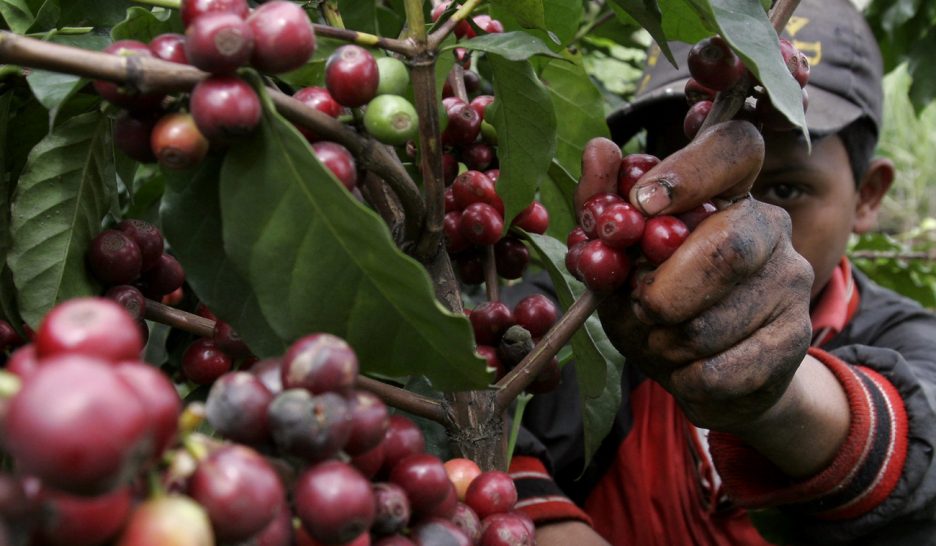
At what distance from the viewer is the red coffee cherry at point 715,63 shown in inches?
28.6

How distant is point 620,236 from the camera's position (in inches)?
29.5

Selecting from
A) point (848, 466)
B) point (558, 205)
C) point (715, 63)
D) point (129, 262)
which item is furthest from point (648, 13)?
point (848, 466)

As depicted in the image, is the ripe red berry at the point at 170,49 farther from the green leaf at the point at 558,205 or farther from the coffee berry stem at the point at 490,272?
the green leaf at the point at 558,205

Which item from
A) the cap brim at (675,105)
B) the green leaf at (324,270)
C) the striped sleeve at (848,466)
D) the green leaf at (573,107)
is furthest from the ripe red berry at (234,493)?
the cap brim at (675,105)

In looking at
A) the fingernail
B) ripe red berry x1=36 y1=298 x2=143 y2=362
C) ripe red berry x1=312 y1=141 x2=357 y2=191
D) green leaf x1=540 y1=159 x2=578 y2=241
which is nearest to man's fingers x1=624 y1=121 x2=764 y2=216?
the fingernail

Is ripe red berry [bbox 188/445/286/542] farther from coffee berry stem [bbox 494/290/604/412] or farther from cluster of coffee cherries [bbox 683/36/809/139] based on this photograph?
cluster of coffee cherries [bbox 683/36/809/139]

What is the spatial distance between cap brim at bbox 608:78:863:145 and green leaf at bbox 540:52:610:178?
618mm

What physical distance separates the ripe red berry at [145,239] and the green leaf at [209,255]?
0.11 m

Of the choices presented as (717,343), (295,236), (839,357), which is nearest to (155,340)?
(295,236)

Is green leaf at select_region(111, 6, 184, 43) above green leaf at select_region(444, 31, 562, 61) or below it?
below

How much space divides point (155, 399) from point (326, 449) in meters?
0.10

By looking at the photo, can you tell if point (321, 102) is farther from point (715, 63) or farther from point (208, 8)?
point (715, 63)

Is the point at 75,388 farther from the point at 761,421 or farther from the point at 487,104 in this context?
the point at 761,421

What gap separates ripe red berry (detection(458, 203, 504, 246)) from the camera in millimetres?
812
